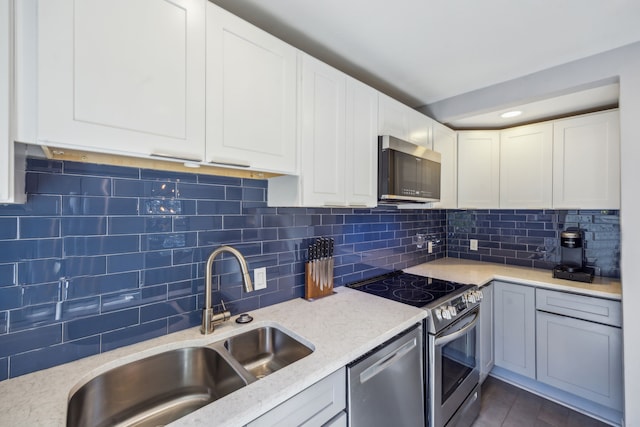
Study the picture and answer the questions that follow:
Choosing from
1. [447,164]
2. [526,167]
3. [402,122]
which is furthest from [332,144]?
[526,167]

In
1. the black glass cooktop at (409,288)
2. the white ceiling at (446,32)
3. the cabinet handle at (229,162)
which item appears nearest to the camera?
the cabinet handle at (229,162)

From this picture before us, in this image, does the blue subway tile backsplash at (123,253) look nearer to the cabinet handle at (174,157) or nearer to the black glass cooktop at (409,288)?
the cabinet handle at (174,157)

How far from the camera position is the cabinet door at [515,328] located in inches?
89.0

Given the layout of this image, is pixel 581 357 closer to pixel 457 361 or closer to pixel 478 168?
pixel 457 361

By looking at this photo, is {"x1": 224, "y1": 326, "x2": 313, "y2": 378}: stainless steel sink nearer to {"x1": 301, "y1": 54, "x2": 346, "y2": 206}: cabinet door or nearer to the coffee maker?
{"x1": 301, "y1": 54, "x2": 346, "y2": 206}: cabinet door

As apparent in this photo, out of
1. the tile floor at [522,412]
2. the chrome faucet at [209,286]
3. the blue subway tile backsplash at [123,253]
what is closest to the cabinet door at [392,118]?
the blue subway tile backsplash at [123,253]

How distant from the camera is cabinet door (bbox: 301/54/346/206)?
141 centimetres

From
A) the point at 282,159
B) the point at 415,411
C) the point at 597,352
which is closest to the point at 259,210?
the point at 282,159

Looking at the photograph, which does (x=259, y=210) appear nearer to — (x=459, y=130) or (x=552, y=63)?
(x=552, y=63)

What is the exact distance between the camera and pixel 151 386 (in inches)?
43.8

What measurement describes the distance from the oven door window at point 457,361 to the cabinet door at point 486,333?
25 centimetres

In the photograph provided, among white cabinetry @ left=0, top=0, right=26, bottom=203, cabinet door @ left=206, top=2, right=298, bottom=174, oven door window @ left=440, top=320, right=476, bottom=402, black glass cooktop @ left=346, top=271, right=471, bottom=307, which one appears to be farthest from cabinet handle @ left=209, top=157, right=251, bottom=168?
oven door window @ left=440, top=320, right=476, bottom=402

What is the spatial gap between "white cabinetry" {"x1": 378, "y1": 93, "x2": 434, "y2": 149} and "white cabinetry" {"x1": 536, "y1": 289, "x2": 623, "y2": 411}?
5.15 ft

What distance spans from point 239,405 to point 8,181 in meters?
0.88
